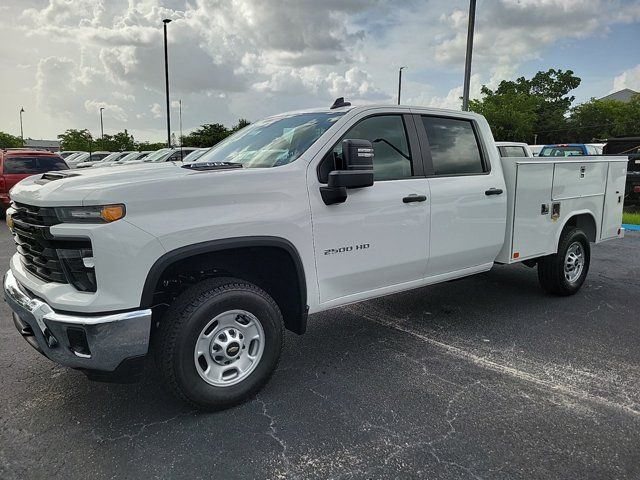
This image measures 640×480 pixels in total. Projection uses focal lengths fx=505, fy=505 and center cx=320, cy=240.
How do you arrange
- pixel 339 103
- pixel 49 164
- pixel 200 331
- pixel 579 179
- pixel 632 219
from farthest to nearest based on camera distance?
pixel 49 164 < pixel 632 219 < pixel 579 179 < pixel 339 103 < pixel 200 331

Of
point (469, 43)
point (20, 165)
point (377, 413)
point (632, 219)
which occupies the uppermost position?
point (469, 43)

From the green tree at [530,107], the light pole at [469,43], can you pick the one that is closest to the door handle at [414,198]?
the light pole at [469,43]

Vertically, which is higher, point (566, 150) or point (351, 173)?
point (566, 150)

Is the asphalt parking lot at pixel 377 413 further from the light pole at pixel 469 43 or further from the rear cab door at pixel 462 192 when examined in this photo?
the light pole at pixel 469 43

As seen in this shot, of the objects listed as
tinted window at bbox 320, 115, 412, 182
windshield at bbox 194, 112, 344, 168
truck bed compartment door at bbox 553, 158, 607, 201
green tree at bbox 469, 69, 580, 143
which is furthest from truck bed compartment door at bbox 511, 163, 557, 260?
green tree at bbox 469, 69, 580, 143

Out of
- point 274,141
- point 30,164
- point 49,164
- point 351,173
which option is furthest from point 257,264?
point 49,164

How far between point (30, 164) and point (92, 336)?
11.8 meters

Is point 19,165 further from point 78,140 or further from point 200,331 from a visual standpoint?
point 78,140

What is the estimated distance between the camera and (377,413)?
128 inches

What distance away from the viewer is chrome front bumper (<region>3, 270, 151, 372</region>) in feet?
9.00

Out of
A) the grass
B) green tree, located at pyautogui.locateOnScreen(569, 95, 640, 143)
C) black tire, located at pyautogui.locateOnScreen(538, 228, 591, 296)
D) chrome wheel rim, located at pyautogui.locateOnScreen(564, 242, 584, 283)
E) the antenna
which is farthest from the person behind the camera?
green tree, located at pyautogui.locateOnScreen(569, 95, 640, 143)

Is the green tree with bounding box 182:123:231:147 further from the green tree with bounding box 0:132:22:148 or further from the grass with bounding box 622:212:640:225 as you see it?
the grass with bounding box 622:212:640:225

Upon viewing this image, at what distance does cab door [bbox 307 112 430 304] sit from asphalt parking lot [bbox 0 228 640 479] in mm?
701

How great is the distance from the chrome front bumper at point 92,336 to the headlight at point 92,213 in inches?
20.6
